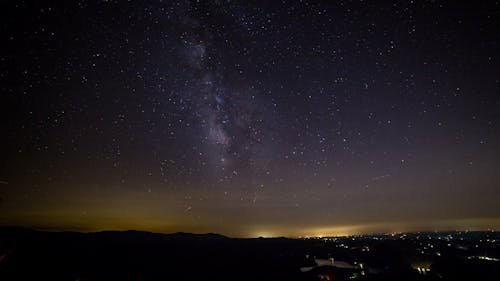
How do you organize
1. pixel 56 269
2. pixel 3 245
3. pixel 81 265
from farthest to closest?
pixel 3 245 → pixel 81 265 → pixel 56 269

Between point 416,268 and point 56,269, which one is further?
point 416,268

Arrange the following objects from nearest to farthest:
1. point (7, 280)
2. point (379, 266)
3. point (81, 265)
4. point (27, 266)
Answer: point (7, 280), point (27, 266), point (81, 265), point (379, 266)

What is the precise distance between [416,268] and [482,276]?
757 inches

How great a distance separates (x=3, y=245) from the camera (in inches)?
1966

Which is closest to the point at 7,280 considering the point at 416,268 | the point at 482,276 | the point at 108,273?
the point at 108,273

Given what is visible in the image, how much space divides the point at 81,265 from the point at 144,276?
1072cm

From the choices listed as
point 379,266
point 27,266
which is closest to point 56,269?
point 27,266

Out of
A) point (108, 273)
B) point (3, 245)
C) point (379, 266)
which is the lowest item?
point (379, 266)

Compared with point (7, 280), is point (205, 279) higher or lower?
lower

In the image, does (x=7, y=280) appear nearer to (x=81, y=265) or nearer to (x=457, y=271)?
(x=81, y=265)

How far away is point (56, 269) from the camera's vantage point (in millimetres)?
39000

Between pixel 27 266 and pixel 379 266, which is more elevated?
pixel 27 266

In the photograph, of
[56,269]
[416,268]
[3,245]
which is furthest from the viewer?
[416,268]

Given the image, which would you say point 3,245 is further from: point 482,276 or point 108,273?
point 482,276
